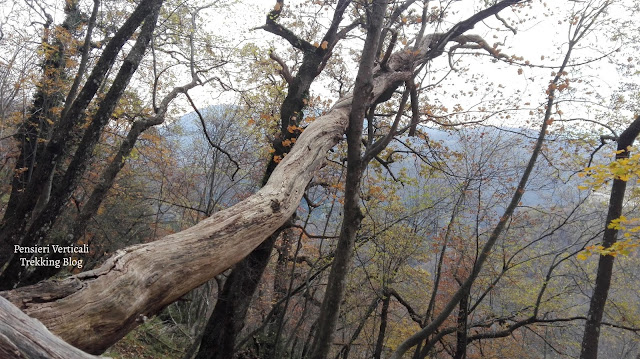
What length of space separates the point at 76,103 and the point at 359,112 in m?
3.61

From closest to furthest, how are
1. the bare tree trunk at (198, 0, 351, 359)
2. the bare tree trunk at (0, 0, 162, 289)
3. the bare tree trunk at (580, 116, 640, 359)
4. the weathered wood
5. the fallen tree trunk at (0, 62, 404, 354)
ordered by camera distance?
the weathered wood < the fallen tree trunk at (0, 62, 404, 354) < the bare tree trunk at (0, 0, 162, 289) < the bare tree trunk at (198, 0, 351, 359) < the bare tree trunk at (580, 116, 640, 359)

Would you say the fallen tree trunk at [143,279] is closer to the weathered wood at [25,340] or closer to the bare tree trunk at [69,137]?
the weathered wood at [25,340]

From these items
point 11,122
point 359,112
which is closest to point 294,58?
point 359,112

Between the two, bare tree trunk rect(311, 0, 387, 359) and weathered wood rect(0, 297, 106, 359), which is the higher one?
bare tree trunk rect(311, 0, 387, 359)

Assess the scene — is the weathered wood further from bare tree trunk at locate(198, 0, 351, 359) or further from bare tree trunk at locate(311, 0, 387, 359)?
bare tree trunk at locate(198, 0, 351, 359)

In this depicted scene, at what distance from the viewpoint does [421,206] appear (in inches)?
386

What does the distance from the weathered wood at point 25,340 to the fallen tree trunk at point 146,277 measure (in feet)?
0.76

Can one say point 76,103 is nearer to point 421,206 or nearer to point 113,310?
point 113,310

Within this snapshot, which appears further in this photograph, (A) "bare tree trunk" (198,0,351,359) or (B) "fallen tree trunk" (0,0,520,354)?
(A) "bare tree trunk" (198,0,351,359)

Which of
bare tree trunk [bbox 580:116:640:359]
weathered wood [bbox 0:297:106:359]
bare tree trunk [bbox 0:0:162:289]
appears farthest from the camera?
bare tree trunk [bbox 580:116:640:359]

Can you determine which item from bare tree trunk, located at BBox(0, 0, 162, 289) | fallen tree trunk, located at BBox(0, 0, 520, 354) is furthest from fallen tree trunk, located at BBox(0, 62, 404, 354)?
bare tree trunk, located at BBox(0, 0, 162, 289)

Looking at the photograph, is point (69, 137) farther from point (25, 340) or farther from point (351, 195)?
point (25, 340)

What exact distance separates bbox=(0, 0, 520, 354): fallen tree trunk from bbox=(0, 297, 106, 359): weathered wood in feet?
0.76

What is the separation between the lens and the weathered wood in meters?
1.07
